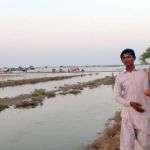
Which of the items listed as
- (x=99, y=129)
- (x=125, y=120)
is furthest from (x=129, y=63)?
(x=99, y=129)

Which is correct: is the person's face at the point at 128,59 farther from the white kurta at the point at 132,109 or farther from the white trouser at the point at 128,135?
the white trouser at the point at 128,135

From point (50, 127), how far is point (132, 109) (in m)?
14.7

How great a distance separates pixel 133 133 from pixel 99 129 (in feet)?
43.4

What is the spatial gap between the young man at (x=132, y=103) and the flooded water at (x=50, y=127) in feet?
30.7

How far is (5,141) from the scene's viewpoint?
1712cm

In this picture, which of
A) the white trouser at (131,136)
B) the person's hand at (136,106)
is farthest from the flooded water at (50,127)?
the person's hand at (136,106)

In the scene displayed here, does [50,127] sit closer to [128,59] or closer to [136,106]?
[128,59]

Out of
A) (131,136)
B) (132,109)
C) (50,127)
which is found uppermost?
(132,109)

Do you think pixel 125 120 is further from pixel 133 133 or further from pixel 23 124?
pixel 23 124

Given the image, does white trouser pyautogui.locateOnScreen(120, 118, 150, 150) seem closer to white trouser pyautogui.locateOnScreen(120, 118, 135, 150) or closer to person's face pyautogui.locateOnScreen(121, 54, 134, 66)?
white trouser pyautogui.locateOnScreen(120, 118, 135, 150)

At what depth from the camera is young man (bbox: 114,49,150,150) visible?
5.61m

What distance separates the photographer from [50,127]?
2017 cm

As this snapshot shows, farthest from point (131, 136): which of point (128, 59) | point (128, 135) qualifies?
point (128, 59)

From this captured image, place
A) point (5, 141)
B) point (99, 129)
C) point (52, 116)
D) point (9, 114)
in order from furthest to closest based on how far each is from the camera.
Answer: point (9, 114), point (52, 116), point (99, 129), point (5, 141)
